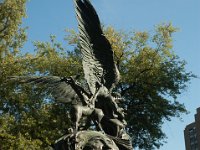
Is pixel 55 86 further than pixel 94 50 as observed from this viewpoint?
No

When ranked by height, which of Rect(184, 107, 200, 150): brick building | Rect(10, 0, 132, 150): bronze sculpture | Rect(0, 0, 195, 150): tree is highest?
Rect(184, 107, 200, 150): brick building

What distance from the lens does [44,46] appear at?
29984 mm

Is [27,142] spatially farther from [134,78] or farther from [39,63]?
[134,78]

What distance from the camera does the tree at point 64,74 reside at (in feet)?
76.8

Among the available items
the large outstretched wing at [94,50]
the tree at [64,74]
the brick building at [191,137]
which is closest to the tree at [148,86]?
the tree at [64,74]

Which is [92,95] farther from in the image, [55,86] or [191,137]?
[191,137]

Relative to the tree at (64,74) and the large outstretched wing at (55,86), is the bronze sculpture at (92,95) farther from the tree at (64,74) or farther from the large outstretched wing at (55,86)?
the tree at (64,74)

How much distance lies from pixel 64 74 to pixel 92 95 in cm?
1491

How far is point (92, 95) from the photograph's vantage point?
1212 centimetres

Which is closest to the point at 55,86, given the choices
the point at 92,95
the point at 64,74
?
the point at 92,95

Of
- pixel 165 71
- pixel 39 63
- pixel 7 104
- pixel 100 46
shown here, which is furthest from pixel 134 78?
pixel 100 46

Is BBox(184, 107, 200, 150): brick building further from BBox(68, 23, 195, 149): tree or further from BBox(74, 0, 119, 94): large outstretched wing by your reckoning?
BBox(74, 0, 119, 94): large outstretched wing

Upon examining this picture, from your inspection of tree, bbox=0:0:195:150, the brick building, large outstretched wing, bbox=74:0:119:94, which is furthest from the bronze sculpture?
the brick building

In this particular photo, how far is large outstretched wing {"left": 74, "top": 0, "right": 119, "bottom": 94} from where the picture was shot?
12570 millimetres
